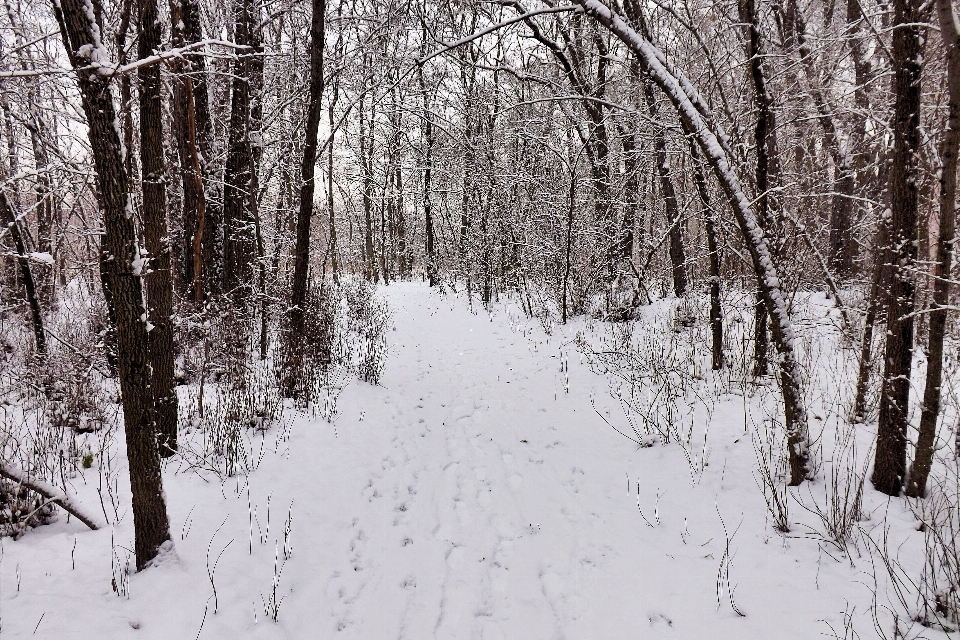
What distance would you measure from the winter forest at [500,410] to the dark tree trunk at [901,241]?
2 cm

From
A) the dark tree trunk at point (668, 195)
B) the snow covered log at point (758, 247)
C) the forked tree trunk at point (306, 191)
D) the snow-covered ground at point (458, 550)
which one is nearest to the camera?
the snow-covered ground at point (458, 550)

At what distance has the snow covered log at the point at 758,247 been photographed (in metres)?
3.60

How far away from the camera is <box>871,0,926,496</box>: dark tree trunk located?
10.3ft

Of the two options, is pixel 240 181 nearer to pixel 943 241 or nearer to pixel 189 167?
pixel 189 167

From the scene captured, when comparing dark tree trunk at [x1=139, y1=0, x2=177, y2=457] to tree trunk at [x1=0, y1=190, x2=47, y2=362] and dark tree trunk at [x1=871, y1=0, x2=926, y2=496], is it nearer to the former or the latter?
tree trunk at [x1=0, y1=190, x2=47, y2=362]

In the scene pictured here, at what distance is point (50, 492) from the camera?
2924 millimetres

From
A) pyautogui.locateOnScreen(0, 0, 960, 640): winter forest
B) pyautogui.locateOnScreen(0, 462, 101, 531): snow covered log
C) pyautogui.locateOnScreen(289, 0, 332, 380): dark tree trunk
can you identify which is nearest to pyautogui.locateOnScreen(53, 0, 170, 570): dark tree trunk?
pyautogui.locateOnScreen(0, 0, 960, 640): winter forest

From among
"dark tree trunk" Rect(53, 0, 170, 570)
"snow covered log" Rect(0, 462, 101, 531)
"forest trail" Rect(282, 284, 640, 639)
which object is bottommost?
"forest trail" Rect(282, 284, 640, 639)

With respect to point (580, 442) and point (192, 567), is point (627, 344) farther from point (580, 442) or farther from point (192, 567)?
point (192, 567)

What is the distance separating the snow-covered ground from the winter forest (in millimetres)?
23

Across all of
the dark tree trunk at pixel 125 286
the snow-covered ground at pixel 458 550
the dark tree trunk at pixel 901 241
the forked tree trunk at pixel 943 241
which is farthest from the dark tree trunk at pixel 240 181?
the forked tree trunk at pixel 943 241

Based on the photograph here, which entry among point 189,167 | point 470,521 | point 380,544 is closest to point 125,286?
point 380,544

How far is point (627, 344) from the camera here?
24.7 ft

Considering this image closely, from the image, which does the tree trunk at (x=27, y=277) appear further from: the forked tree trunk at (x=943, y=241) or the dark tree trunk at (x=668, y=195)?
the forked tree trunk at (x=943, y=241)
